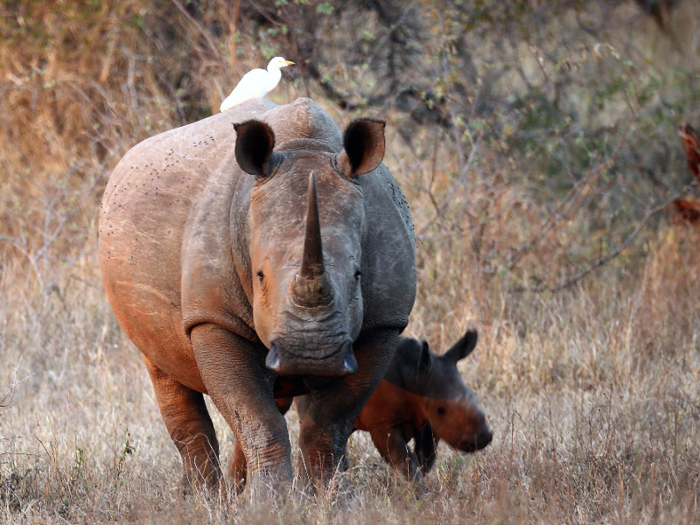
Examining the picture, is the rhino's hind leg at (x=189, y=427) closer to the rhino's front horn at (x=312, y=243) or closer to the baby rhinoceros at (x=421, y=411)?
the baby rhinoceros at (x=421, y=411)

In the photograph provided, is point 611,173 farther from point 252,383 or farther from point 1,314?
point 252,383

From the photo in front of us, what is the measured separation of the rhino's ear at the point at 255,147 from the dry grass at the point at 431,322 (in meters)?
1.29

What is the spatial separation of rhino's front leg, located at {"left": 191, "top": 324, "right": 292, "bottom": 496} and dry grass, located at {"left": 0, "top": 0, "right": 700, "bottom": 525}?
17cm

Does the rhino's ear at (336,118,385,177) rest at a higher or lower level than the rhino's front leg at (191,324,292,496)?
higher

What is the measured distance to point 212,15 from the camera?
9.56 metres

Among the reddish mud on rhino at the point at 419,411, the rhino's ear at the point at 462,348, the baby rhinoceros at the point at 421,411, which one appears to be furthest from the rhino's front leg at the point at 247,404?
the rhino's ear at the point at 462,348

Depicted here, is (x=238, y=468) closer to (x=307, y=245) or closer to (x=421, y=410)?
(x=421, y=410)

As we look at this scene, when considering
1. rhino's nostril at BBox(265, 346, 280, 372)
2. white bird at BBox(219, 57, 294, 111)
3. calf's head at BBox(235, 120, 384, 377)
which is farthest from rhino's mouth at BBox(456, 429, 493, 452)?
white bird at BBox(219, 57, 294, 111)

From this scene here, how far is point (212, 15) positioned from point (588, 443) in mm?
6567

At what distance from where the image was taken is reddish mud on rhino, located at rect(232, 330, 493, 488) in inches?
186

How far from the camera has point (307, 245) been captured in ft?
10.1

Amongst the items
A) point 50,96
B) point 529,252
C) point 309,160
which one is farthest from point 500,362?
point 50,96

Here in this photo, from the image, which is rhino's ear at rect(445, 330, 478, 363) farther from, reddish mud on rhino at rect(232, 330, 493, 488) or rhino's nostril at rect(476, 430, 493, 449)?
rhino's nostril at rect(476, 430, 493, 449)

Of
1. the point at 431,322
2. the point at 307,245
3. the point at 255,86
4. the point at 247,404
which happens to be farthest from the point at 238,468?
the point at 431,322
